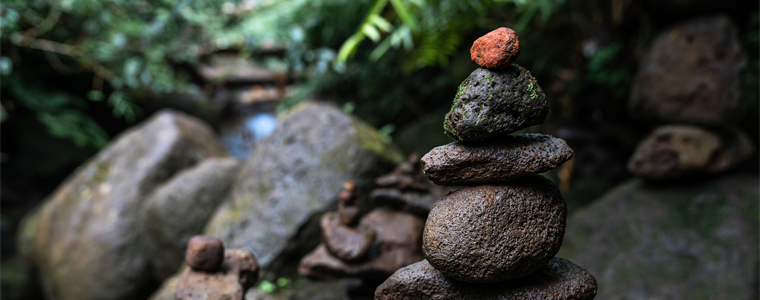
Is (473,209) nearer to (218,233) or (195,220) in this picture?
(218,233)

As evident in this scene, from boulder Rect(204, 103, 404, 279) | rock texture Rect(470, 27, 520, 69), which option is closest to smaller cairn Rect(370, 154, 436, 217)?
boulder Rect(204, 103, 404, 279)

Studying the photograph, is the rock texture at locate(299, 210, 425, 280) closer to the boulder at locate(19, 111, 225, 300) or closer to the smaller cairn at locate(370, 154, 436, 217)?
the smaller cairn at locate(370, 154, 436, 217)

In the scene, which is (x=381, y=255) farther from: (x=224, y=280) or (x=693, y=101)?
(x=693, y=101)

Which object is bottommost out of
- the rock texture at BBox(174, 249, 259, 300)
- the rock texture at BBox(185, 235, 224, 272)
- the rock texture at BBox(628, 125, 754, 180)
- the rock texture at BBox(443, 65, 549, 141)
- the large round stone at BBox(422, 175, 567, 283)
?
the rock texture at BBox(628, 125, 754, 180)

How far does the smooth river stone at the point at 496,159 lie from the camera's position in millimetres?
1021

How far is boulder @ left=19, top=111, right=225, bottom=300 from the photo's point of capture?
281 cm

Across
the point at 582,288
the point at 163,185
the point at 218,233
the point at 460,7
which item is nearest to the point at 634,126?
the point at 460,7

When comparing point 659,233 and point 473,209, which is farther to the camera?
point 659,233

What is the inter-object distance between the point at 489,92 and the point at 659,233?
182 centimetres

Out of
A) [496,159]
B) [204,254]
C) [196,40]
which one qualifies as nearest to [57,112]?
[196,40]

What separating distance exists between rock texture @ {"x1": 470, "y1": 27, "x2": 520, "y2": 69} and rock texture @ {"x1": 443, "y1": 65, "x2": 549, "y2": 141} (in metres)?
0.03

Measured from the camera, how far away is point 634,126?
8.57 feet

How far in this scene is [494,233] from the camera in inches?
39.4

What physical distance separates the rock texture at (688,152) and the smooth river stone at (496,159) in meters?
1.54
